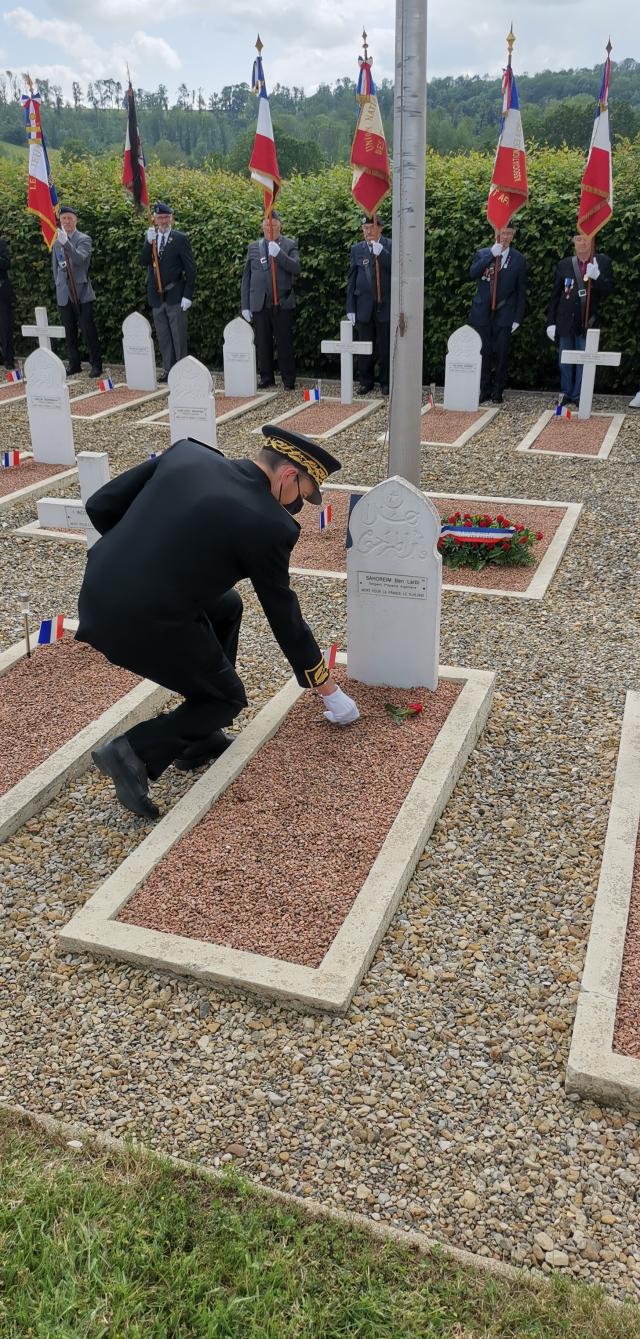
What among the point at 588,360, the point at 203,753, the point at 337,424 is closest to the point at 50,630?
the point at 203,753

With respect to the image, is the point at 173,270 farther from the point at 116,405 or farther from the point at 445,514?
the point at 445,514

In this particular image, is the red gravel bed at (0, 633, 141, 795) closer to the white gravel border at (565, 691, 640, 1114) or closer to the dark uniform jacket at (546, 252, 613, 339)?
the white gravel border at (565, 691, 640, 1114)

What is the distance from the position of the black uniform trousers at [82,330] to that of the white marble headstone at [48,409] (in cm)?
493

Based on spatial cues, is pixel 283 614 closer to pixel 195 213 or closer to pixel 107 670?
pixel 107 670

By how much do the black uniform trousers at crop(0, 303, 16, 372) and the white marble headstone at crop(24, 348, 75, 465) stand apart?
5.94 metres

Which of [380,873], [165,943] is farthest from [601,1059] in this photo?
[165,943]

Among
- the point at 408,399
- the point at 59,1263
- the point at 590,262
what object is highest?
the point at 590,262

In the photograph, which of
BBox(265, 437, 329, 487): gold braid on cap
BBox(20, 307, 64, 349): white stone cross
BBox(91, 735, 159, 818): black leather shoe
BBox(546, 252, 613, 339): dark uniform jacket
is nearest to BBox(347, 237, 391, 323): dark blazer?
BBox(546, 252, 613, 339): dark uniform jacket

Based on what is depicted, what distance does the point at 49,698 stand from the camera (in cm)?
537

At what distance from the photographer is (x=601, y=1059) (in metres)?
3.09

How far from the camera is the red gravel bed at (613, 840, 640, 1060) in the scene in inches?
125

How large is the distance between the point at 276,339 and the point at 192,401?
4.73 m

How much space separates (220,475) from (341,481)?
572 cm

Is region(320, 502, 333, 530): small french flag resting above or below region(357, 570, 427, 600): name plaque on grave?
below
